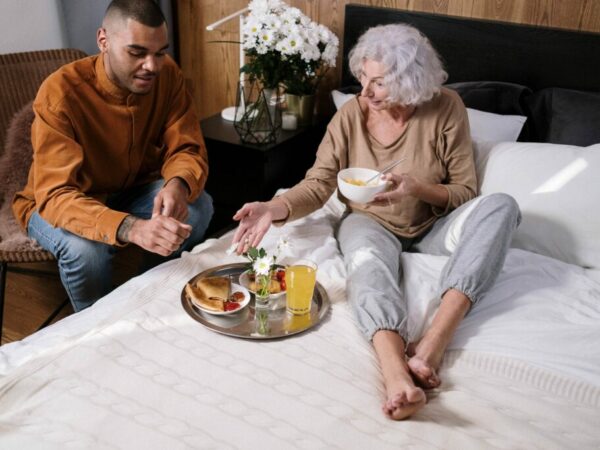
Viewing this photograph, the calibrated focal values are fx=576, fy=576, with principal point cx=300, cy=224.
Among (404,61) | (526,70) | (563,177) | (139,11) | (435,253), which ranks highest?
(139,11)

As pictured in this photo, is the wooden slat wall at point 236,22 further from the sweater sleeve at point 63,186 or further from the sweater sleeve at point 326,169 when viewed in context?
the sweater sleeve at point 63,186

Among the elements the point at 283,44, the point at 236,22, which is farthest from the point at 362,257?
the point at 236,22

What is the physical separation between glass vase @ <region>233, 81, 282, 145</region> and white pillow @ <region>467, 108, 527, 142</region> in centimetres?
76

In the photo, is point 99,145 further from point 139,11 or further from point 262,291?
point 262,291

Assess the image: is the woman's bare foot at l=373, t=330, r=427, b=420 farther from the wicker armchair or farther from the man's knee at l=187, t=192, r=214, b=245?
the wicker armchair

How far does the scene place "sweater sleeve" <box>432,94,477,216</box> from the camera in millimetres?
1826

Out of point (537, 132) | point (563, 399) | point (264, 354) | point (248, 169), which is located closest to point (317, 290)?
point (264, 354)

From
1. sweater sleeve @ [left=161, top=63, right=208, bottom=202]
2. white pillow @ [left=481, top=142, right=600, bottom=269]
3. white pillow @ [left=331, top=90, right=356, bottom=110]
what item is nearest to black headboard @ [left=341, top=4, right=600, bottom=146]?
white pillow @ [left=481, top=142, right=600, bottom=269]

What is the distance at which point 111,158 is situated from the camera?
6.16 ft

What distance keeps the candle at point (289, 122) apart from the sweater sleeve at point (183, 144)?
507 mm

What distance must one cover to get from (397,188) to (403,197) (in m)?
0.08

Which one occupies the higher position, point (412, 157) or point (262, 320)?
point (412, 157)

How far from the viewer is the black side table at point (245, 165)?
7.54 ft

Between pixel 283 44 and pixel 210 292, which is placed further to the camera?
pixel 283 44
